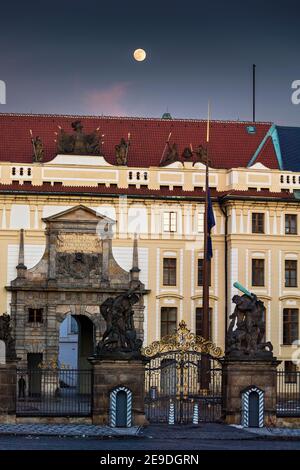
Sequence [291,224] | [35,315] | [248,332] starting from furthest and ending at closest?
[291,224]
[35,315]
[248,332]

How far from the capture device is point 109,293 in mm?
71000

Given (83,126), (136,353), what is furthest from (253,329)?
(83,126)

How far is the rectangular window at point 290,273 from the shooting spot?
236 ft

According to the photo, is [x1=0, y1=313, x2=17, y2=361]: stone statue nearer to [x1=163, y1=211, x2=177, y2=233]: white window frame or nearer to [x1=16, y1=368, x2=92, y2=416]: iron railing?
[x1=16, y1=368, x2=92, y2=416]: iron railing

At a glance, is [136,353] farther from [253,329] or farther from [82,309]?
[82,309]

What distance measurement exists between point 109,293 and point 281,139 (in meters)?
13.7

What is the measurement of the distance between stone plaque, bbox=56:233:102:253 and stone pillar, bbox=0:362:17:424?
23871mm

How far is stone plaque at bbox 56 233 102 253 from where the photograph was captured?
7119 centimetres

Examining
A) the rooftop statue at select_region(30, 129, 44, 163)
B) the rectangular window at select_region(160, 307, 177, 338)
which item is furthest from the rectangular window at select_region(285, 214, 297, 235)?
the rooftop statue at select_region(30, 129, 44, 163)

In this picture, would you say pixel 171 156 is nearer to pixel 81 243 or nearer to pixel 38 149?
pixel 81 243

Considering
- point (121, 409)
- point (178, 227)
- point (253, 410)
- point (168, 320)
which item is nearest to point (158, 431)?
point (121, 409)

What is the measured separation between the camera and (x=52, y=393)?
6481cm

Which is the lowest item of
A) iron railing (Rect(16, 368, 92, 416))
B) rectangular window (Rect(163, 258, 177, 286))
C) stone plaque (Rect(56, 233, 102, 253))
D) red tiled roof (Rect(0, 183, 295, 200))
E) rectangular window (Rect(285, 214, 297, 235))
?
iron railing (Rect(16, 368, 92, 416))

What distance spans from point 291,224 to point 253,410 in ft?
83.9
